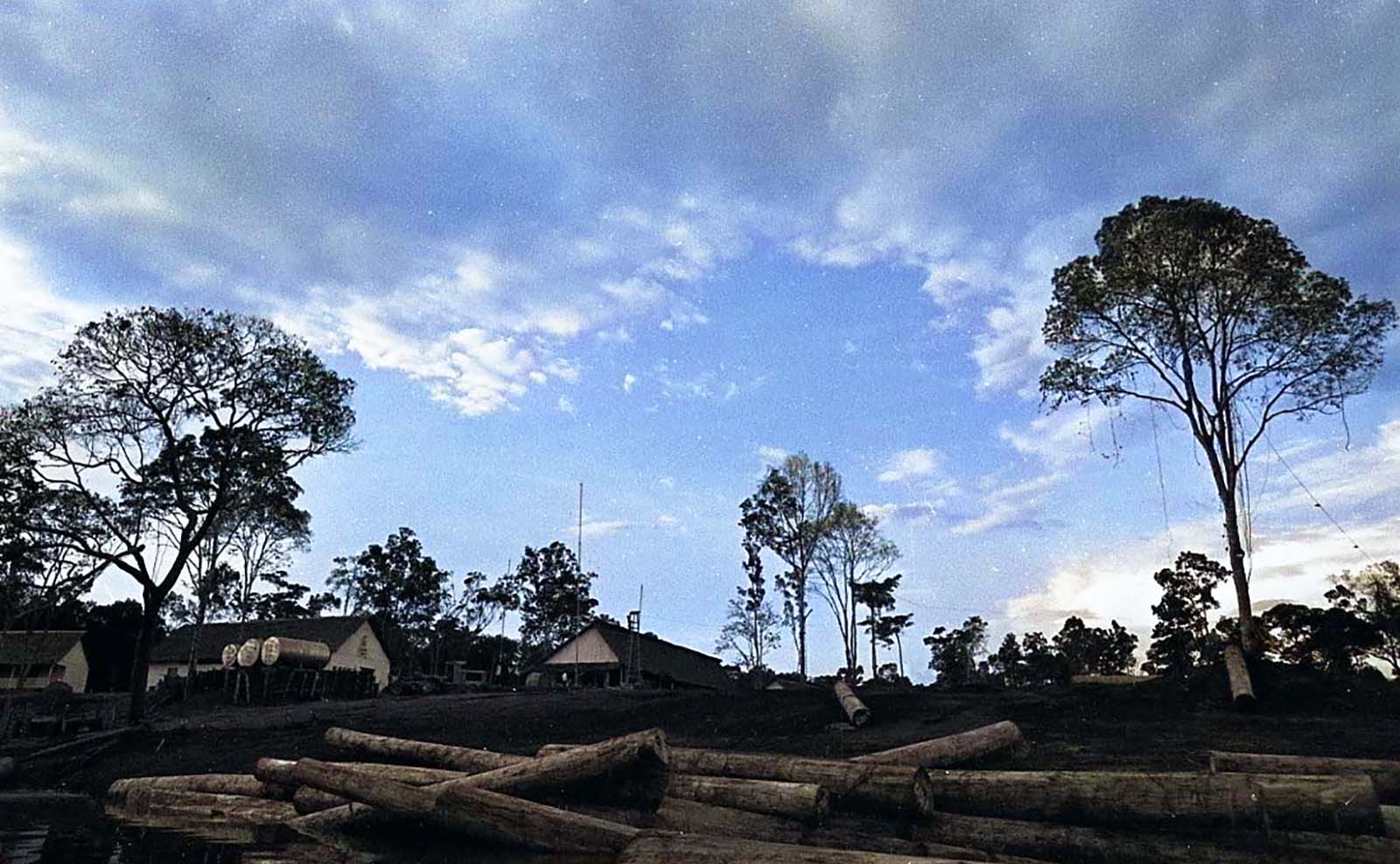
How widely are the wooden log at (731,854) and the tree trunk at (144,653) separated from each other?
81.4ft

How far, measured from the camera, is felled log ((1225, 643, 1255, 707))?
16.9 metres

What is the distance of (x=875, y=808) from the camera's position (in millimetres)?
7965

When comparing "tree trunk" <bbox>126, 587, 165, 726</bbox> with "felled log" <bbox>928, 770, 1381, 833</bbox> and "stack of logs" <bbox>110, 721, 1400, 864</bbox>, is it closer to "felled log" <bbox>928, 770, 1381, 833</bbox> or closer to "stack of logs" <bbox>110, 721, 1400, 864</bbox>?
"stack of logs" <bbox>110, 721, 1400, 864</bbox>

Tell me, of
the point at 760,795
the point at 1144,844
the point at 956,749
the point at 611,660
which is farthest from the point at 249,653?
the point at 1144,844

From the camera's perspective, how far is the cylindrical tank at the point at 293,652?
4141 cm

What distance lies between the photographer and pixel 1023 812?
7.91 meters

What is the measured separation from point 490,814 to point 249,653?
129 ft

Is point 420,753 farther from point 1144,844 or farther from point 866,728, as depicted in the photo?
point 866,728

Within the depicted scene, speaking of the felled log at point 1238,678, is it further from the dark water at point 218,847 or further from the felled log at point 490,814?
the dark water at point 218,847

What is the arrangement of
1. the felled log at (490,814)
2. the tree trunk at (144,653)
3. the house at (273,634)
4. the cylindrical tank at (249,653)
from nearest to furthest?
the felled log at (490,814) → the tree trunk at (144,653) → the cylindrical tank at (249,653) → the house at (273,634)

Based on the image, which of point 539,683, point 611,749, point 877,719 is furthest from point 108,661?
point 611,749

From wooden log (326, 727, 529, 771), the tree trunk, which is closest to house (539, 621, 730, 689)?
the tree trunk

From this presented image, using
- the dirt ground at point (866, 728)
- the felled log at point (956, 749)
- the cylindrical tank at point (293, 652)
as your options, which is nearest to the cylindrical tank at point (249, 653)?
the cylindrical tank at point (293, 652)

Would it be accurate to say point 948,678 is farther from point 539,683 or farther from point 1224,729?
point 1224,729
